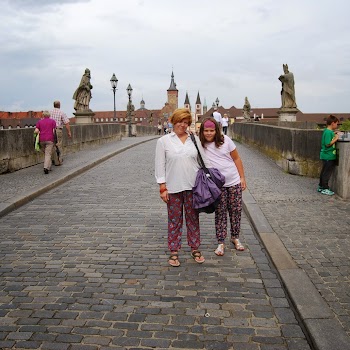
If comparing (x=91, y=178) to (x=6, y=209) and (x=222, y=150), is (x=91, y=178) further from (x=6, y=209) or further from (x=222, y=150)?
(x=222, y=150)

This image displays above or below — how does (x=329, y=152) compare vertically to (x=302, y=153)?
above

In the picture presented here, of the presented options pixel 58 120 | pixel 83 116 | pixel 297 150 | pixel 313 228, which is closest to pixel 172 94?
pixel 83 116

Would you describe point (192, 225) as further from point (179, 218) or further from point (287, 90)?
point (287, 90)

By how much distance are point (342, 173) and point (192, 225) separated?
412 cm

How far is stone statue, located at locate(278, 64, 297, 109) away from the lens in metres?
23.1

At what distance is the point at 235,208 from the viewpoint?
514 centimetres

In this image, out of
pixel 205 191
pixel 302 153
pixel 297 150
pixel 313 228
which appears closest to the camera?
pixel 205 191

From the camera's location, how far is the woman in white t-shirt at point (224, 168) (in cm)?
480

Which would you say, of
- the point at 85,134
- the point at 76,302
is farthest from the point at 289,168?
the point at 85,134

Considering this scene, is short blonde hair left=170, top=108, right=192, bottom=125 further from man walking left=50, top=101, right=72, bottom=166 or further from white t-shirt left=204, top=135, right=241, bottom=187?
man walking left=50, top=101, right=72, bottom=166

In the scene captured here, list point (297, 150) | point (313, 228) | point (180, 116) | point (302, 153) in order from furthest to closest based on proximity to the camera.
A: point (297, 150)
point (302, 153)
point (313, 228)
point (180, 116)

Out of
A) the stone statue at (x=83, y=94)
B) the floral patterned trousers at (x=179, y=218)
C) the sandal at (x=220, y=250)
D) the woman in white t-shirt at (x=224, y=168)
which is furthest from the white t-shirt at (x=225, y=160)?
the stone statue at (x=83, y=94)

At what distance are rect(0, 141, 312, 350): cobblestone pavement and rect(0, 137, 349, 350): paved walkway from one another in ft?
0.03

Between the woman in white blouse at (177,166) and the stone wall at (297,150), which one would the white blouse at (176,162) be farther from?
the stone wall at (297,150)
